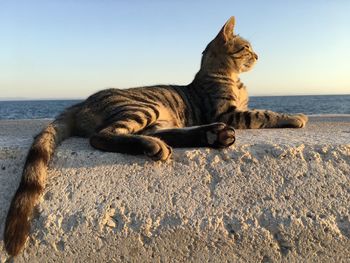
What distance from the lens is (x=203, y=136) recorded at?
2.55 m

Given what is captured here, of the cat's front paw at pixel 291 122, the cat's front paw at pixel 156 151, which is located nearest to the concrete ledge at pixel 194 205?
the cat's front paw at pixel 156 151

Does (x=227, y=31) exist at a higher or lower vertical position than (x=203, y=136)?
higher

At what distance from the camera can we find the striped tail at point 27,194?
6.22ft

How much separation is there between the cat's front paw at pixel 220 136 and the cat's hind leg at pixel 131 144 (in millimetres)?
303

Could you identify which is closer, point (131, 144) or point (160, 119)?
point (131, 144)

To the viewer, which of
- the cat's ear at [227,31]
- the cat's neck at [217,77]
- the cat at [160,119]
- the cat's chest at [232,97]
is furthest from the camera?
the cat's ear at [227,31]

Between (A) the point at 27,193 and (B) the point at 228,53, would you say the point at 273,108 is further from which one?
(A) the point at 27,193

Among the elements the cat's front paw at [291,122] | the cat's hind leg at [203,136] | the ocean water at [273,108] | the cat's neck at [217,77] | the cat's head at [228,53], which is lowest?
the ocean water at [273,108]

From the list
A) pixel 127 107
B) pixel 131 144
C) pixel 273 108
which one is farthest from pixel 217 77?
pixel 273 108

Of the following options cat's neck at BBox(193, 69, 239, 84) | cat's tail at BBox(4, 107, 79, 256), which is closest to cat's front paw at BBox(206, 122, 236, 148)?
cat's tail at BBox(4, 107, 79, 256)

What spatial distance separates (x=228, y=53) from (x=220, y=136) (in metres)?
2.28

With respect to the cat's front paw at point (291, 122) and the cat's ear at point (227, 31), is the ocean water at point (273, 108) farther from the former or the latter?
the cat's front paw at point (291, 122)

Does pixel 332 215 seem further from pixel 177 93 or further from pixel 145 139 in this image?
pixel 177 93

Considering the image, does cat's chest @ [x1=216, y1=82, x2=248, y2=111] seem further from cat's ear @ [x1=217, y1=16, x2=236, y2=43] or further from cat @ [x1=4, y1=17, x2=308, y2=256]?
cat's ear @ [x1=217, y1=16, x2=236, y2=43]
